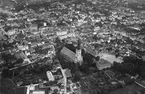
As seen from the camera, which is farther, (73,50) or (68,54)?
(73,50)

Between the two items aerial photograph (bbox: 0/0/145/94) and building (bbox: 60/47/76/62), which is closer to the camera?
aerial photograph (bbox: 0/0/145/94)

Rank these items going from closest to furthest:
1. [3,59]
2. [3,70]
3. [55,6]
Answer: [3,70] → [3,59] → [55,6]

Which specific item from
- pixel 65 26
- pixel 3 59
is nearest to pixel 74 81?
pixel 3 59

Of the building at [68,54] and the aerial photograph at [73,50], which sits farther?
the building at [68,54]

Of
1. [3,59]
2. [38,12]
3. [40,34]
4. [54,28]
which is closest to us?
[3,59]

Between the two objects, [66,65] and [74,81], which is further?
[66,65]

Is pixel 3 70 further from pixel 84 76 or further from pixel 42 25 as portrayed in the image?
pixel 42 25

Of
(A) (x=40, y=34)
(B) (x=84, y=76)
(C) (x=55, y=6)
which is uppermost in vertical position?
(C) (x=55, y=6)

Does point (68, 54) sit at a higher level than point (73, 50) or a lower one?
higher
